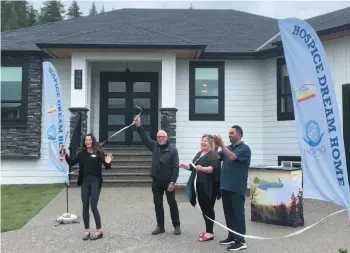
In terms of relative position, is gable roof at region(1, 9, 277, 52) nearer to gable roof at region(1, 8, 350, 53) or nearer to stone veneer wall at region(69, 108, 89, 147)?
gable roof at region(1, 8, 350, 53)

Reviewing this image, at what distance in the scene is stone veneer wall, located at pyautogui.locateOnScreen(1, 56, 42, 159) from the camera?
12.0 meters

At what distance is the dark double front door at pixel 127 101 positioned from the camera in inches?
529

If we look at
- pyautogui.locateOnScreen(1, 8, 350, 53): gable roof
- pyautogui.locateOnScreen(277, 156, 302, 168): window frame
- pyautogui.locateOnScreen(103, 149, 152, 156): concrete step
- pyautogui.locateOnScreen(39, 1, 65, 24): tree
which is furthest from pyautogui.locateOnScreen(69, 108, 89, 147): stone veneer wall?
pyautogui.locateOnScreen(39, 1, 65, 24): tree

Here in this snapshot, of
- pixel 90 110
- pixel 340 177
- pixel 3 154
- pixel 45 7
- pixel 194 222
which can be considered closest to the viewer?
pixel 340 177

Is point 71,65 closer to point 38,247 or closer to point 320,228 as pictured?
point 38,247

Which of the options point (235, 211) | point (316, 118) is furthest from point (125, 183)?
point (316, 118)

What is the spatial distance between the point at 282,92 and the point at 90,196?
779 centimetres

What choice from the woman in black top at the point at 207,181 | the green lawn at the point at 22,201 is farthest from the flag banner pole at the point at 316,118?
the green lawn at the point at 22,201

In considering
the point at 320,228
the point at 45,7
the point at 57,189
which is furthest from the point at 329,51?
the point at 45,7

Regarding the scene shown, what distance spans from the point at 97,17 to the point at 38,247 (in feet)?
39.2

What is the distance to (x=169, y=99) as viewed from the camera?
11.9 m

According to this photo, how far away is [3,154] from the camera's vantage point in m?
12.0

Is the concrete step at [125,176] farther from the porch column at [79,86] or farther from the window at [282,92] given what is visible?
the window at [282,92]

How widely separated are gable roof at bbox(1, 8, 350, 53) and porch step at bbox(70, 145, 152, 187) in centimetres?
327
